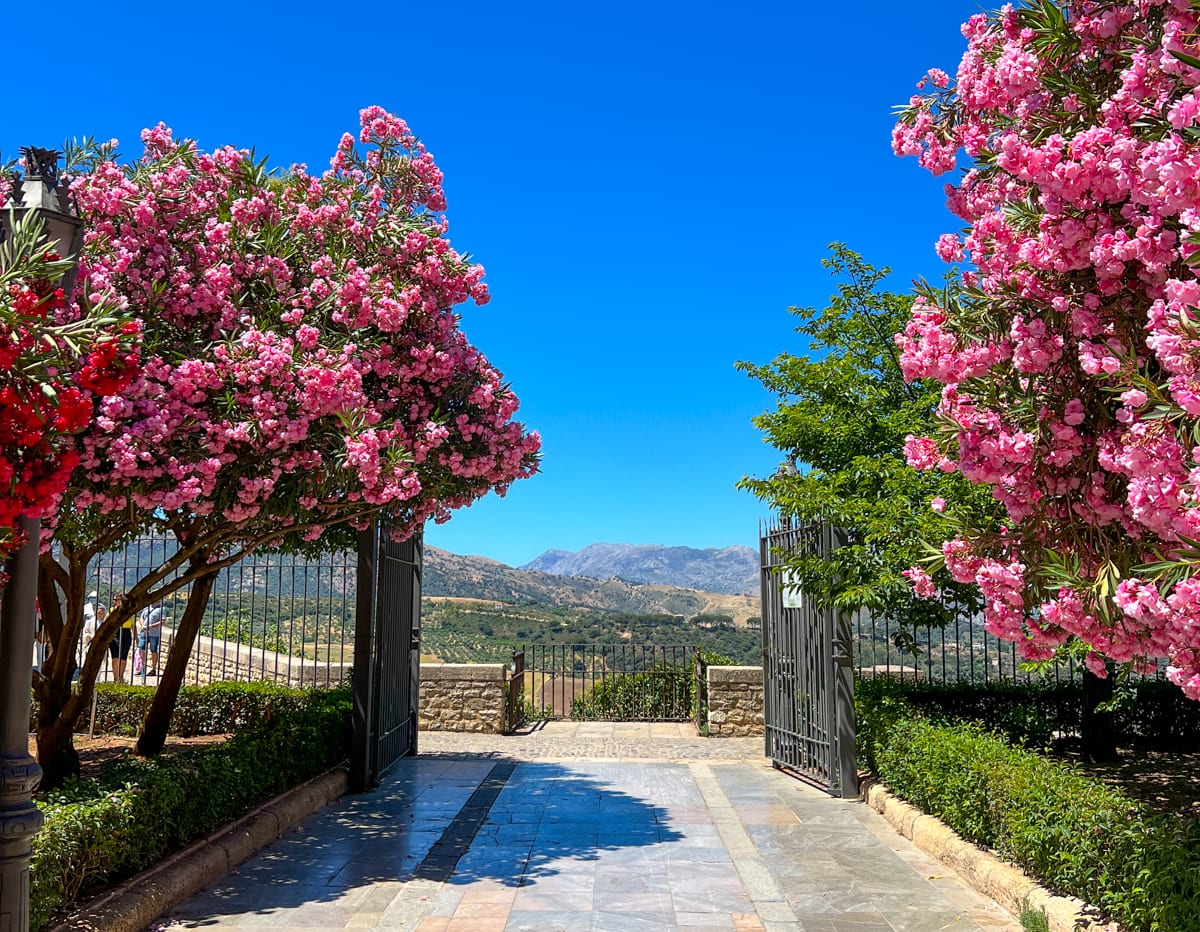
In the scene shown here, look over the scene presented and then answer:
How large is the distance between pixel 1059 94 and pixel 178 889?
661 centimetres

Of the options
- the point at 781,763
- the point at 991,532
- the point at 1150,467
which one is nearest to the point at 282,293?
the point at 991,532

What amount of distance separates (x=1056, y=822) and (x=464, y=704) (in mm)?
10787

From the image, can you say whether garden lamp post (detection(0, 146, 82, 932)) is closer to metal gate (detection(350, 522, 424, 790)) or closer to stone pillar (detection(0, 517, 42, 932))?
stone pillar (detection(0, 517, 42, 932))

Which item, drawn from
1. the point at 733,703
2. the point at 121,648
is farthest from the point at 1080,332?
the point at 121,648

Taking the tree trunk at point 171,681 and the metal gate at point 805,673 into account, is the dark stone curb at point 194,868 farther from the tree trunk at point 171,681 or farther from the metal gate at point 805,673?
the metal gate at point 805,673

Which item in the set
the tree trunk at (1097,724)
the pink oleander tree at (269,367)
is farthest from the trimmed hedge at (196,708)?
the tree trunk at (1097,724)

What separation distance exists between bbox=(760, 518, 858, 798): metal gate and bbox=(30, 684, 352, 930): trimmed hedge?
5.08 metres

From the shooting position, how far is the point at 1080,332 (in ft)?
13.4

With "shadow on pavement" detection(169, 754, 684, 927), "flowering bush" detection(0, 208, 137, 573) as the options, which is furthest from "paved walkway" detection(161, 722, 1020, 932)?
"flowering bush" detection(0, 208, 137, 573)

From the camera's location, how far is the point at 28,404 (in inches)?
142

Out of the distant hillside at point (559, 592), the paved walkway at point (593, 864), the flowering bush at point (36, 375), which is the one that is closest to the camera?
the flowering bush at point (36, 375)

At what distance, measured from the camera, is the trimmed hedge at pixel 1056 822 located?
4699mm

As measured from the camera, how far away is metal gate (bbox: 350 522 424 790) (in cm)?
1020

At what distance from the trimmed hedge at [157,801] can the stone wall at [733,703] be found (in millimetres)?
6577
